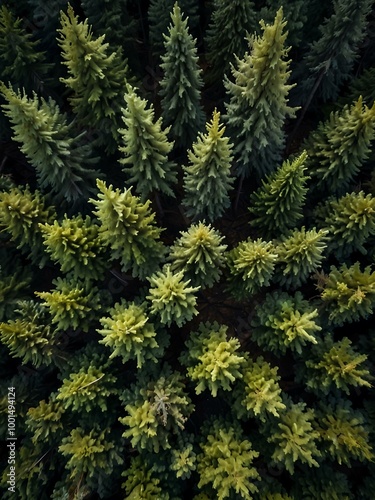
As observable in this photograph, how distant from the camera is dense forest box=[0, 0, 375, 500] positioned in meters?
8.57

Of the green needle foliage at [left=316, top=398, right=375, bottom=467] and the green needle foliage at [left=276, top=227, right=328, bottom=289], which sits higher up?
the green needle foliage at [left=276, top=227, right=328, bottom=289]

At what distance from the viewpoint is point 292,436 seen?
8.66m

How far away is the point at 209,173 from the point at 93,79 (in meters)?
3.60

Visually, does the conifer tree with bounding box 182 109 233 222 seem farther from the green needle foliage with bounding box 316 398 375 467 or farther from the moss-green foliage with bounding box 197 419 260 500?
the green needle foliage with bounding box 316 398 375 467

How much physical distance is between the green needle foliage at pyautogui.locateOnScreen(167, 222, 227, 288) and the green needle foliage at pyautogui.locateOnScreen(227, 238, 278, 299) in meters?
0.38

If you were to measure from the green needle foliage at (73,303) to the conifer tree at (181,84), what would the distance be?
16.2 ft

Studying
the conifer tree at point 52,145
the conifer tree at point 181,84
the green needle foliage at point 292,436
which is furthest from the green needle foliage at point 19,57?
the green needle foliage at point 292,436

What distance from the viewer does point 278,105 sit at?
889cm

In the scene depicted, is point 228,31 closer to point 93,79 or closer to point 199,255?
point 93,79

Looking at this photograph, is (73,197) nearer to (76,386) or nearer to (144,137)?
(144,137)

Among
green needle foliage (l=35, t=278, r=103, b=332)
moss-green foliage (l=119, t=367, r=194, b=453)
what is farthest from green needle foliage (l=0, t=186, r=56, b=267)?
moss-green foliage (l=119, t=367, r=194, b=453)

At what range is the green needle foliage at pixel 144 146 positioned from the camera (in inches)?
317

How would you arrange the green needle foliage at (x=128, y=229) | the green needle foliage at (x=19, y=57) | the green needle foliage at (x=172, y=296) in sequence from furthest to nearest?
the green needle foliage at (x=19, y=57)
the green needle foliage at (x=172, y=296)
the green needle foliage at (x=128, y=229)

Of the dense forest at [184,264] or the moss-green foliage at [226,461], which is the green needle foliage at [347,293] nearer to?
the dense forest at [184,264]
